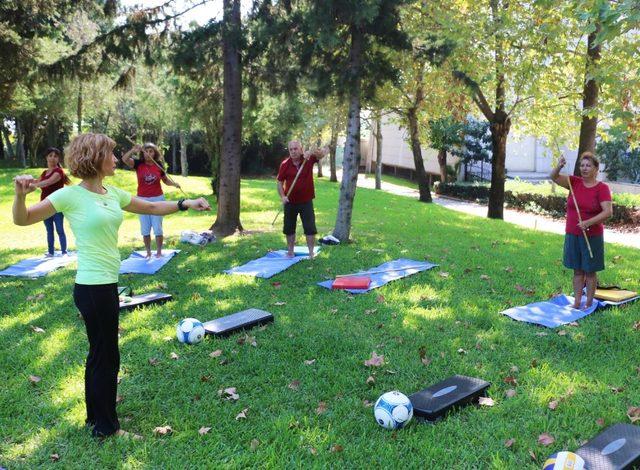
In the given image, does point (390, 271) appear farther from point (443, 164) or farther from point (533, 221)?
point (443, 164)

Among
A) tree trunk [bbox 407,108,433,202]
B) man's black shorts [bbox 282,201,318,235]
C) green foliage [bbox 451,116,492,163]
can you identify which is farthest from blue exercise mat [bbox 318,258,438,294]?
green foliage [bbox 451,116,492,163]

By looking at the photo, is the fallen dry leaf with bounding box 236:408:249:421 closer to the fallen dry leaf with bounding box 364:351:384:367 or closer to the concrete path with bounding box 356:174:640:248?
the fallen dry leaf with bounding box 364:351:384:367

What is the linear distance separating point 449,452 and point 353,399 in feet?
2.90

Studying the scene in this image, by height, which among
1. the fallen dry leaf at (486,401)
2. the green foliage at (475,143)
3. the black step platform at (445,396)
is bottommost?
the fallen dry leaf at (486,401)

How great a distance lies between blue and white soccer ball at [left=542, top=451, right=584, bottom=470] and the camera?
2.87 metres

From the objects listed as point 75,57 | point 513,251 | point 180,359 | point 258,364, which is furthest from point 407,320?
point 75,57

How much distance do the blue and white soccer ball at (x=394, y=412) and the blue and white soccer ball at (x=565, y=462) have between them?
2.94ft

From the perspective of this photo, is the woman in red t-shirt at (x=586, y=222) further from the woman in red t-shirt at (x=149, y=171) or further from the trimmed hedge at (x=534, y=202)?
the trimmed hedge at (x=534, y=202)

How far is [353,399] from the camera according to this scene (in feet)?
13.0

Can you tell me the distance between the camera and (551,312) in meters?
5.90

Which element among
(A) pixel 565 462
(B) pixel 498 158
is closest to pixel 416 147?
(B) pixel 498 158

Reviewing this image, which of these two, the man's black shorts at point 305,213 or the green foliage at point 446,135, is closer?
the man's black shorts at point 305,213

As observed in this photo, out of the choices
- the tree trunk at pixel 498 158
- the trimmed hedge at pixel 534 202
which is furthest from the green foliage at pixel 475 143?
the tree trunk at pixel 498 158

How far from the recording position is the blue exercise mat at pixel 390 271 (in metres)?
7.04
